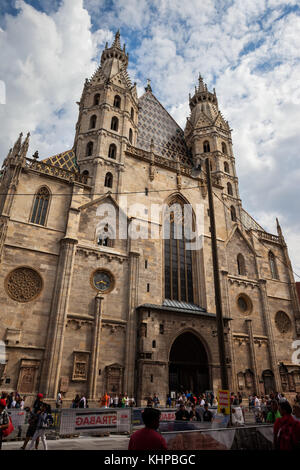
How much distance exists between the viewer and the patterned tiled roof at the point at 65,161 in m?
23.0

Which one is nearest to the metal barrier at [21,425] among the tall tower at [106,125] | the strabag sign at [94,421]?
the strabag sign at [94,421]

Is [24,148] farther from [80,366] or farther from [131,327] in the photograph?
[80,366]

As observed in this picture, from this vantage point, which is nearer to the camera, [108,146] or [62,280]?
[62,280]

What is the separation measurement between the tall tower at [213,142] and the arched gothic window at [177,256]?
20.6 ft

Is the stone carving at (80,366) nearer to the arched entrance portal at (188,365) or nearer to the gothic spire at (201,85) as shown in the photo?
the arched entrance portal at (188,365)

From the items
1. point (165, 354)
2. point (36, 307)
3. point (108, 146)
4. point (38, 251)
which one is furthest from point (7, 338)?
point (108, 146)

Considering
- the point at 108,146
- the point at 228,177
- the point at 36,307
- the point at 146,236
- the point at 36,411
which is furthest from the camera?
the point at 228,177

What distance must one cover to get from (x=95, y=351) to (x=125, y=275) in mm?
5296

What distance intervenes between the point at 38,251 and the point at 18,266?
1486 mm

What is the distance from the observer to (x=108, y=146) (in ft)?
82.1

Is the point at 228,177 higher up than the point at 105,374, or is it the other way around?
the point at 228,177

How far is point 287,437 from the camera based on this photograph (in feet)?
13.6

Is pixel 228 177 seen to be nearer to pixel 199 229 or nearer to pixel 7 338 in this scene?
pixel 199 229
